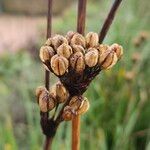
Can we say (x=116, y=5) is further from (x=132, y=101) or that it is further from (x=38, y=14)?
(x=38, y=14)

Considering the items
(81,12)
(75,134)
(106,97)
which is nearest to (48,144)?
(75,134)

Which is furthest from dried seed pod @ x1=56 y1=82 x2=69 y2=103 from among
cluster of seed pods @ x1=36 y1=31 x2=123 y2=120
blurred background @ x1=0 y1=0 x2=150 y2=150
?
blurred background @ x1=0 y1=0 x2=150 y2=150

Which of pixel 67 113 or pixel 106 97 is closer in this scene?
pixel 67 113

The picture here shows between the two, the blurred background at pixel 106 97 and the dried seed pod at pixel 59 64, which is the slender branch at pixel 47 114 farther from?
the blurred background at pixel 106 97

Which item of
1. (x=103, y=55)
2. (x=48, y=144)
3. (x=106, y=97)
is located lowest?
(x=106, y=97)

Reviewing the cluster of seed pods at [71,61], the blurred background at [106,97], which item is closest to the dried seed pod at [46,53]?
the cluster of seed pods at [71,61]

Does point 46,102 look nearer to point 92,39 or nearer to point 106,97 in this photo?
point 92,39
